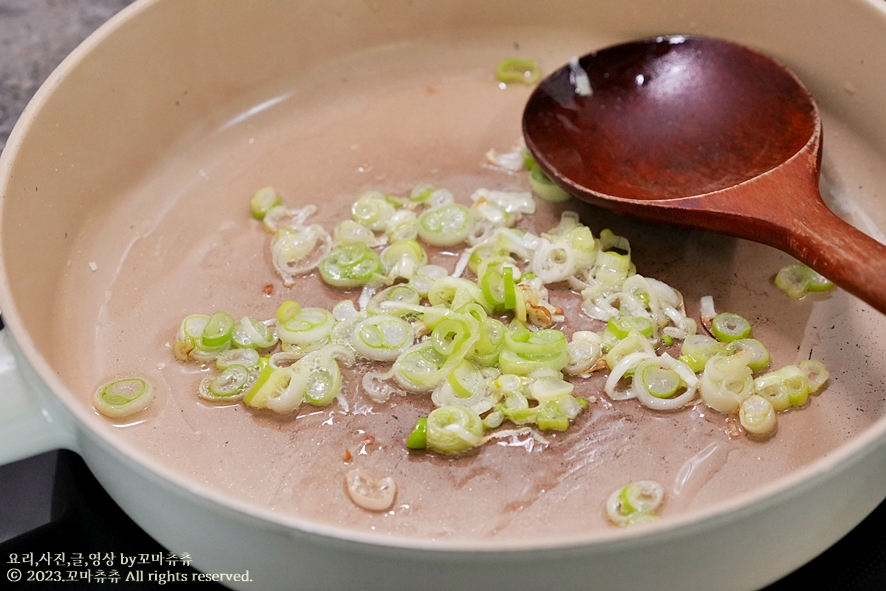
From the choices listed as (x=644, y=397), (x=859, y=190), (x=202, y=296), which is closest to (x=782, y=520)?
(x=644, y=397)

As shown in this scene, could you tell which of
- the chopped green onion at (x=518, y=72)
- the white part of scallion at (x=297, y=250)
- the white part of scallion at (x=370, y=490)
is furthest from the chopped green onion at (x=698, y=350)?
the chopped green onion at (x=518, y=72)

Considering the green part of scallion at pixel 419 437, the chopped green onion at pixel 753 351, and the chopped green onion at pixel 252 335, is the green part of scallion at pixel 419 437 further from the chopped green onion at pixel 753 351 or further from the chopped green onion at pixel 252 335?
the chopped green onion at pixel 753 351

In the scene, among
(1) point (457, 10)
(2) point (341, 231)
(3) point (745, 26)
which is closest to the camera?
(2) point (341, 231)

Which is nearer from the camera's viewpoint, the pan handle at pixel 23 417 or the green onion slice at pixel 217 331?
the pan handle at pixel 23 417

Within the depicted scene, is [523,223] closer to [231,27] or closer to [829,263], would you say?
[829,263]

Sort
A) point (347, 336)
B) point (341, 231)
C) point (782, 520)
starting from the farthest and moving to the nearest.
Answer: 1. point (341, 231)
2. point (347, 336)
3. point (782, 520)

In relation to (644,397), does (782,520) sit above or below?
above
